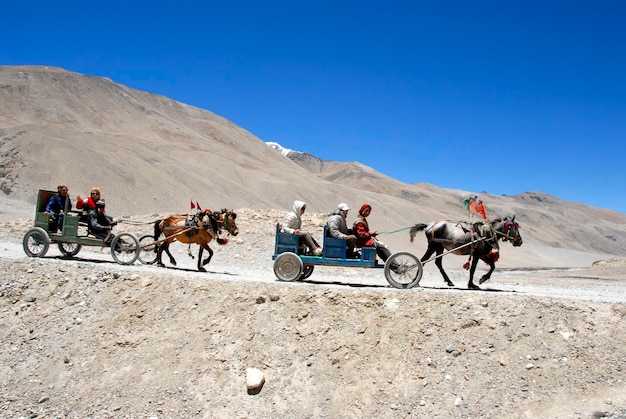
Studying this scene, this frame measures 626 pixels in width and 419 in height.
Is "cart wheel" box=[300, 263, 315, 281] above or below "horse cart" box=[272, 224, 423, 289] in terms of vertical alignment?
below

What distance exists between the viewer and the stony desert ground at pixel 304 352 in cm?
756

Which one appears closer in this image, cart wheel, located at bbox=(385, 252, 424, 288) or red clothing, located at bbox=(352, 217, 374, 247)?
cart wheel, located at bbox=(385, 252, 424, 288)

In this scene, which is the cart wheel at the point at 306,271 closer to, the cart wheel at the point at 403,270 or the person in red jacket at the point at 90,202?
the cart wheel at the point at 403,270

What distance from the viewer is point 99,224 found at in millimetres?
13469

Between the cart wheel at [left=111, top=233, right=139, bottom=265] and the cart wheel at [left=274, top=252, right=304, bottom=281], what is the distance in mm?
4411

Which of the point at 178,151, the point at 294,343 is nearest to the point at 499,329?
the point at 294,343

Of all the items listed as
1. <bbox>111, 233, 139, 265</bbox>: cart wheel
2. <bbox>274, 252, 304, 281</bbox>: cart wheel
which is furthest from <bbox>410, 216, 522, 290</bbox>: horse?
<bbox>111, 233, 139, 265</bbox>: cart wheel

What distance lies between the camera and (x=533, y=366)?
302 inches

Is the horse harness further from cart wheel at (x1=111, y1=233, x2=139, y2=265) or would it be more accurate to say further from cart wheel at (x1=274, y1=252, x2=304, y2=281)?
cart wheel at (x1=111, y1=233, x2=139, y2=265)

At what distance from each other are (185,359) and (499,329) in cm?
535

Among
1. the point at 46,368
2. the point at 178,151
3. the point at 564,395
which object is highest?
the point at 178,151

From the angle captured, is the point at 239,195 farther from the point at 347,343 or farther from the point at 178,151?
the point at 347,343

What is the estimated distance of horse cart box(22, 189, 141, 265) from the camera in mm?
13289

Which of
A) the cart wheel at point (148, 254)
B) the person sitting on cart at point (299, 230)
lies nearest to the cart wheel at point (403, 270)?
the person sitting on cart at point (299, 230)
